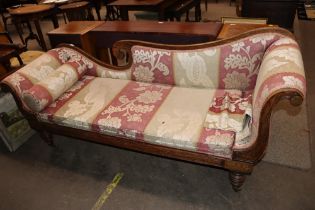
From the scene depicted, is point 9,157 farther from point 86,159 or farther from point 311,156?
point 311,156

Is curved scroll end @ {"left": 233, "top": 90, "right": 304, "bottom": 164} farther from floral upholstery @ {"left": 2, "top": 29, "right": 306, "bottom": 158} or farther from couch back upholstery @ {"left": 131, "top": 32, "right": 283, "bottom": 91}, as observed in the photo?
couch back upholstery @ {"left": 131, "top": 32, "right": 283, "bottom": 91}

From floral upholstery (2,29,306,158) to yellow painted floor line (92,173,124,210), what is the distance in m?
0.37

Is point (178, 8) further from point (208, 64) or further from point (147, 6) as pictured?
point (208, 64)

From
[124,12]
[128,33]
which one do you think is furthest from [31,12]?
[128,33]

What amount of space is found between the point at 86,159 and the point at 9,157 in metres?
0.72

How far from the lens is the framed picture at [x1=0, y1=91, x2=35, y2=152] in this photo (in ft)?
6.72

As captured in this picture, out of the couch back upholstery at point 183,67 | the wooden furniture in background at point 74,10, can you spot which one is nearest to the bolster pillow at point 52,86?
the couch back upholstery at point 183,67

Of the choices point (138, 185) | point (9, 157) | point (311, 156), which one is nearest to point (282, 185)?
point (311, 156)

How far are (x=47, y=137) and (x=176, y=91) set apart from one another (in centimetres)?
119

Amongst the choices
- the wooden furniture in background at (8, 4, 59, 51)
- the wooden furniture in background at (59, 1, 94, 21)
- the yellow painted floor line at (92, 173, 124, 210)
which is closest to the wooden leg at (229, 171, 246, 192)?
the yellow painted floor line at (92, 173, 124, 210)

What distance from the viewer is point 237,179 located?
1506mm

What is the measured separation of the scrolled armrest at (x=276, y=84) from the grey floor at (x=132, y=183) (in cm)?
42

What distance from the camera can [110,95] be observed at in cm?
189

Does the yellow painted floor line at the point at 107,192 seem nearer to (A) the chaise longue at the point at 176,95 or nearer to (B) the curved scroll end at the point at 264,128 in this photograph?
(A) the chaise longue at the point at 176,95
